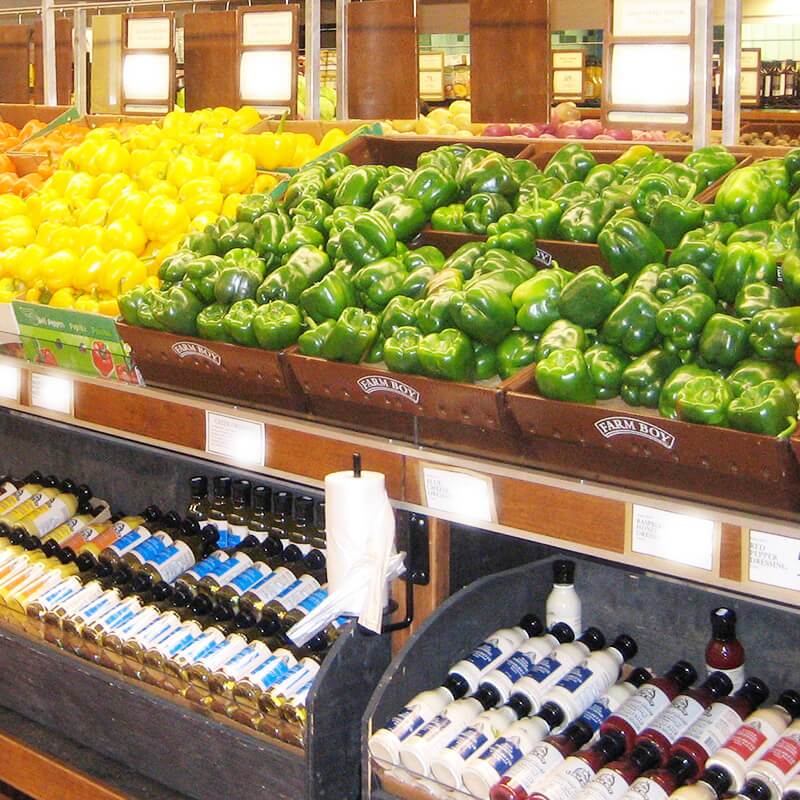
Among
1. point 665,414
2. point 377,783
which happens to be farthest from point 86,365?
point 665,414

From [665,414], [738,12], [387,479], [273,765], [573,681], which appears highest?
[738,12]

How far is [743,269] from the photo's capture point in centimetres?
183

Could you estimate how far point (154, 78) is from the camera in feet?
14.9

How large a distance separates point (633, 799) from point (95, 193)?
2.34 metres

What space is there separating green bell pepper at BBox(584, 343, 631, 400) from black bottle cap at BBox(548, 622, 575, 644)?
547mm

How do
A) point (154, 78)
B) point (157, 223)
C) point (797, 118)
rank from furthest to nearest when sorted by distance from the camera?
point (797, 118), point (154, 78), point (157, 223)

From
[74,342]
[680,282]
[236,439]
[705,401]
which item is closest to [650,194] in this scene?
[680,282]

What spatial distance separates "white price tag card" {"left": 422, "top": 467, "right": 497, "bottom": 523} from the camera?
184cm

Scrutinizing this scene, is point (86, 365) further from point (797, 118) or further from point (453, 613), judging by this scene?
point (797, 118)

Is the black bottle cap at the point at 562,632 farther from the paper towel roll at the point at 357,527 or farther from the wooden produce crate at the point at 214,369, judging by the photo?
the wooden produce crate at the point at 214,369

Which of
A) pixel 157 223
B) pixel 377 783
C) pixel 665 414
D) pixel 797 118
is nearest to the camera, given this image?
pixel 665 414

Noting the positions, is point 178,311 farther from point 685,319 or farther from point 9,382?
point 685,319

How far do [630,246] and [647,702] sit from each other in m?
0.75

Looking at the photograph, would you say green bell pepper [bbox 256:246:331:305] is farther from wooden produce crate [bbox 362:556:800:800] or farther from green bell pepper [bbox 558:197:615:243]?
wooden produce crate [bbox 362:556:800:800]
